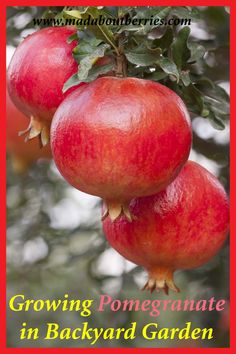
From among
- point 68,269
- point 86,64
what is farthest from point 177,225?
point 68,269

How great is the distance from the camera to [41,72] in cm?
160

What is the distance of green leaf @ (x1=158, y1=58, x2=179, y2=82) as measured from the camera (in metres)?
1.46

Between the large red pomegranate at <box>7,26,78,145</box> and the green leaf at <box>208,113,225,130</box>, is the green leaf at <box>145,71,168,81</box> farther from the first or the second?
the green leaf at <box>208,113,225,130</box>

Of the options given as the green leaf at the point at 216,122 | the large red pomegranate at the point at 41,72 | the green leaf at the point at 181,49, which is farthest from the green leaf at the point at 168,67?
the green leaf at the point at 216,122

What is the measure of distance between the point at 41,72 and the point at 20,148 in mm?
984

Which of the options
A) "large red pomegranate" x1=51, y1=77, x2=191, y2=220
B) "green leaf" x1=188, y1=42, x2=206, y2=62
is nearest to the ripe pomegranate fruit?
"green leaf" x1=188, y1=42, x2=206, y2=62

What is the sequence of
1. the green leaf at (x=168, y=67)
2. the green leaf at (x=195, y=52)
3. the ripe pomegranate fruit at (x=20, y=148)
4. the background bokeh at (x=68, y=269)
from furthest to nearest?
the background bokeh at (x=68, y=269) → the ripe pomegranate fruit at (x=20, y=148) → the green leaf at (x=195, y=52) → the green leaf at (x=168, y=67)

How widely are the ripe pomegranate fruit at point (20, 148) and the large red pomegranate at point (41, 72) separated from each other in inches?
27.4

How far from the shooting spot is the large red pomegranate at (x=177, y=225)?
1657 mm

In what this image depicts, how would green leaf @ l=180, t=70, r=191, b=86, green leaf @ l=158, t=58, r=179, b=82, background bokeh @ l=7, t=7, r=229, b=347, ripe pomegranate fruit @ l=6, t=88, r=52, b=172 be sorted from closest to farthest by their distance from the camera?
green leaf @ l=158, t=58, r=179, b=82 → green leaf @ l=180, t=70, r=191, b=86 → ripe pomegranate fruit @ l=6, t=88, r=52, b=172 → background bokeh @ l=7, t=7, r=229, b=347

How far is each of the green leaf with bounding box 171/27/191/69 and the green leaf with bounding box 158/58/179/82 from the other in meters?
0.12

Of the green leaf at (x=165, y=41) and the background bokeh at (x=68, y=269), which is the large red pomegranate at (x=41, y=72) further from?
the background bokeh at (x=68, y=269)

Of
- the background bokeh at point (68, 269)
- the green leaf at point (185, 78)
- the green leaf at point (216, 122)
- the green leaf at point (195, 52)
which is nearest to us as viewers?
the green leaf at point (185, 78)

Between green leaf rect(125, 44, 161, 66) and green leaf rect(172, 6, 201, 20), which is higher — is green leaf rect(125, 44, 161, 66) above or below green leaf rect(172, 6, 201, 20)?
above
